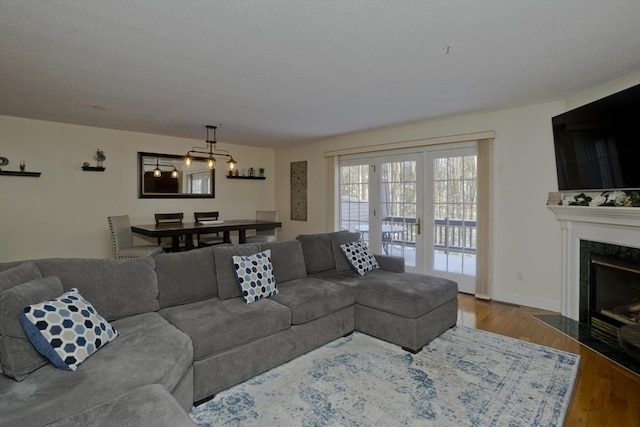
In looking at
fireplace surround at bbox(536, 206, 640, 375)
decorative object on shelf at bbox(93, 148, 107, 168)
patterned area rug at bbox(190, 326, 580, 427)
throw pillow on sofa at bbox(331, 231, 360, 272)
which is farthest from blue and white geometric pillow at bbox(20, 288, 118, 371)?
decorative object on shelf at bbox(93, 148, 107, 168)

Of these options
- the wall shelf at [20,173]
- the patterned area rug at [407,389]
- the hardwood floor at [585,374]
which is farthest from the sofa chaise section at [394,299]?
the wall shelf at [20,173]

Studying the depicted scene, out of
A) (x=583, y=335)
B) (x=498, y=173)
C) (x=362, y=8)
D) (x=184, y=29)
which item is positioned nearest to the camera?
(x=362, y=8)

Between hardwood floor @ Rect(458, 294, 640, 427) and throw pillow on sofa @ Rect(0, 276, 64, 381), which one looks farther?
hardwood floor @ Rect(458, 294, 640, 427)

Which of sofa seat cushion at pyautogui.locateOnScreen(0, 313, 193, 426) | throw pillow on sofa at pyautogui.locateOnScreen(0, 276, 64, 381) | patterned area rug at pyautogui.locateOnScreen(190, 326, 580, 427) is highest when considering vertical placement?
throw pillow on sofa at pyautogui.locateOnScreen(0, 276, 64, 381)

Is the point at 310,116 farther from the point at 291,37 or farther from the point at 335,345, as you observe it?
the point at 335,345

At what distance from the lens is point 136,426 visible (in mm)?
1235

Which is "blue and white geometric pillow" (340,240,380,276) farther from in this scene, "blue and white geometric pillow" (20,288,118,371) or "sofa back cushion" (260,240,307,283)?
"blue and white geometric pillow" (20,288,118,371)

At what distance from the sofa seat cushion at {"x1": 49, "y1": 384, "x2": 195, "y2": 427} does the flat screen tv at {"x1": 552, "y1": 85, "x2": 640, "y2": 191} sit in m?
3.79

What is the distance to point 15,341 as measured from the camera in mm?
1549

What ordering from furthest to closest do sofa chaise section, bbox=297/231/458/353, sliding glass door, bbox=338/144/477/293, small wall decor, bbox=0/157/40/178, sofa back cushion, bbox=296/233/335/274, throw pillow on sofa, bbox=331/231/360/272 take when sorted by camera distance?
1. sliding glass door, bbox=338/144/477/293
2. small wall decor, bbox=0/157/40/178
3. throw pillow on sofa, bbox=331/231/360/272
4. sofa back cushion, bbox=296/233/335/274
5. sofa chaise section, bbox=297/231/458/353

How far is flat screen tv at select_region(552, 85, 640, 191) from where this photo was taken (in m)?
2.78

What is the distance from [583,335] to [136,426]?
379 centimetres

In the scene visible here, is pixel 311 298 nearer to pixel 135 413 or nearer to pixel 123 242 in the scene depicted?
pixel 135 413

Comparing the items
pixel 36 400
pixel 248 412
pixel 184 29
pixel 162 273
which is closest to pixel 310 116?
pixel 184 29
